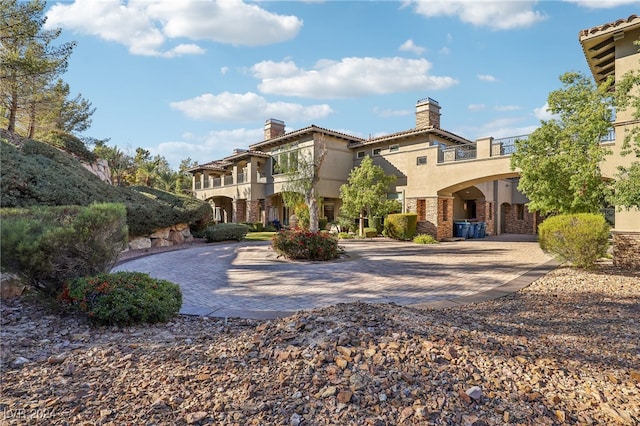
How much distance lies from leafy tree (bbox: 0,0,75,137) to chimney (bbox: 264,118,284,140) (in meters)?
14.4

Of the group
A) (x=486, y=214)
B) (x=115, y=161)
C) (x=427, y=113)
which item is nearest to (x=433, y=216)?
(x=427, y=113)

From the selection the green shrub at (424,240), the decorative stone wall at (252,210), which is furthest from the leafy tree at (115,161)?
the green shrub at (424,240)

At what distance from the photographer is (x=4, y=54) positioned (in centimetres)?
1291

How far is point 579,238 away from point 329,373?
8555 millimetres

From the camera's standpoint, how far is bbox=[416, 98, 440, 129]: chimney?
2192cm

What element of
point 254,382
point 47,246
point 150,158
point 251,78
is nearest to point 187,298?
point 47,246

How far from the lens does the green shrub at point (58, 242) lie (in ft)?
13.8

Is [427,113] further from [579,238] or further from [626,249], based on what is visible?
[579,238]

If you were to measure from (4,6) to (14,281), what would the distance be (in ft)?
43.0

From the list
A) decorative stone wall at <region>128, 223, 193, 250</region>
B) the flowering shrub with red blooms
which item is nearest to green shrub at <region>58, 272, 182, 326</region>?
the flowering shrub with red blooms

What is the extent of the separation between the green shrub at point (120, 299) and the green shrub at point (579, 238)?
909 cm

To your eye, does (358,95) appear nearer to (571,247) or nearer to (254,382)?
(571,247)

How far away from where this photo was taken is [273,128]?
28.0 meters

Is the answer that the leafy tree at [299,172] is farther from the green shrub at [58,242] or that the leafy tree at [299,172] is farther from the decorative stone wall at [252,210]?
the green shrub at [58,242]
